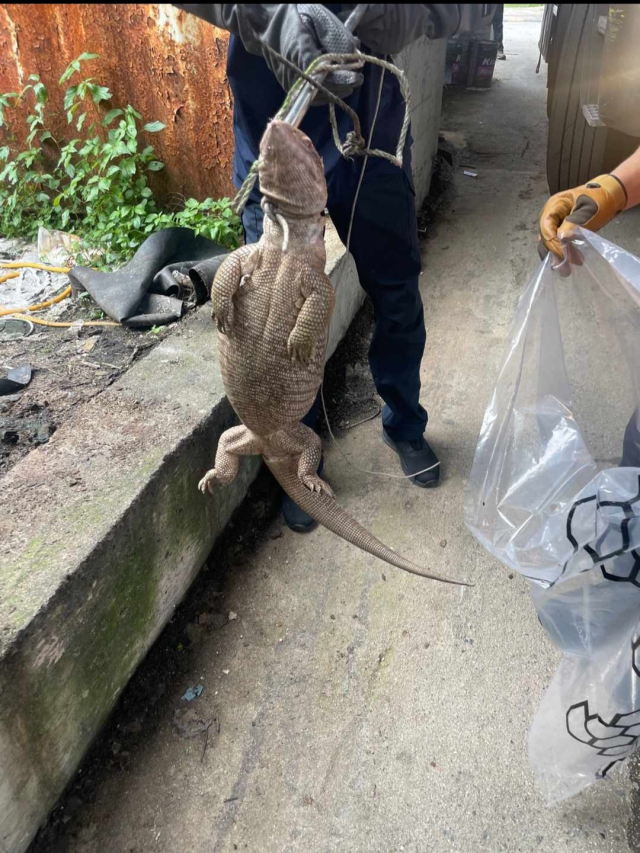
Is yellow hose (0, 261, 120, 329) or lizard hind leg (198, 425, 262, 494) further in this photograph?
yellow hose (0, 261, 120, 329)

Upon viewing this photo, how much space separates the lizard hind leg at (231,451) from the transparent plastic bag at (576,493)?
2.66 ft

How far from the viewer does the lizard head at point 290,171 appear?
3.94 feet

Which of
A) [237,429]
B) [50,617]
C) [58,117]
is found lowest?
[50,617]

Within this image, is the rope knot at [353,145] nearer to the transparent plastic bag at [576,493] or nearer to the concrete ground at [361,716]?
the transparent plastic bag at [576,493]

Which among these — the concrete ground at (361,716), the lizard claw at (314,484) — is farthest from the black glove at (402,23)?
the concrete ground at (361,716)

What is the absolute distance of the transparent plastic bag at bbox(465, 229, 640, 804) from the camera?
1596mm

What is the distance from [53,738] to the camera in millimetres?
1759

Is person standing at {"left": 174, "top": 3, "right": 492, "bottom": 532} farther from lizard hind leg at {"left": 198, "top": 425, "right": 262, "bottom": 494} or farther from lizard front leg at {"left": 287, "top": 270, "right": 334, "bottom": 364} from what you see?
lizard hind leg at {"left": 198, "top": 425, "right": 262, "bottom": 494}

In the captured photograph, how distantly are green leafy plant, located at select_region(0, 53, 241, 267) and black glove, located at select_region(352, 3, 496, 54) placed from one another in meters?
1.93

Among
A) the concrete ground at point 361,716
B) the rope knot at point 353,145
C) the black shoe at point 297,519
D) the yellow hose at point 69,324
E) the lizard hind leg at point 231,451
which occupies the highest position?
the rope knot at point 353,145

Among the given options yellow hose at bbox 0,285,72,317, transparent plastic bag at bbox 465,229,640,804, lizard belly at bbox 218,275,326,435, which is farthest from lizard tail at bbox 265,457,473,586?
yellow hose at bbox 0,285,72,317

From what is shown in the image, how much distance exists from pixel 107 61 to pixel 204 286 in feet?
5.97

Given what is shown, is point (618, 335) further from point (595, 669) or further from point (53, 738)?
point (53, 738)

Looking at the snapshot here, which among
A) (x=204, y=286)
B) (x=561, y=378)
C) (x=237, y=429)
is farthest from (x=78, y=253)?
(x=561, y=378)
